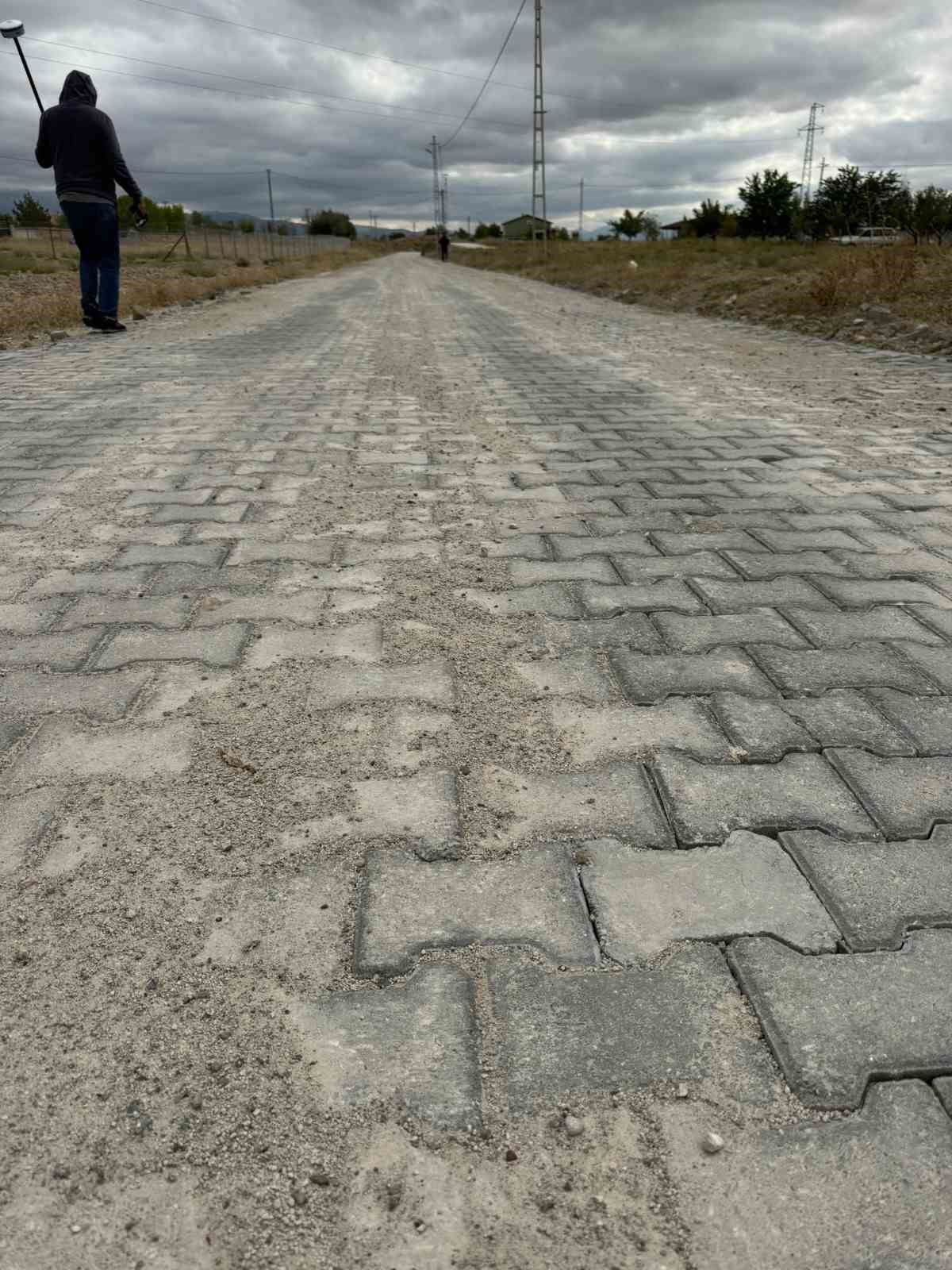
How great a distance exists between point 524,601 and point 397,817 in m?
1.26

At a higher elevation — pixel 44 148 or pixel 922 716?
pixel 44 148

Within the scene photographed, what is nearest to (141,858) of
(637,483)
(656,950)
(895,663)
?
(656,950)

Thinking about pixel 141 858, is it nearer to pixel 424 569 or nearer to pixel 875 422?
pixel 424 569

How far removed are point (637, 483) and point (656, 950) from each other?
3.25 metres

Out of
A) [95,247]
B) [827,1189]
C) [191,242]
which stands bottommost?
[827,1189]

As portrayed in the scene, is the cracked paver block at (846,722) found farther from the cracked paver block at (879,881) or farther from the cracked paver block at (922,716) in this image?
the cracked paver block at (879,881)

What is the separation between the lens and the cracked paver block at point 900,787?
1881mm

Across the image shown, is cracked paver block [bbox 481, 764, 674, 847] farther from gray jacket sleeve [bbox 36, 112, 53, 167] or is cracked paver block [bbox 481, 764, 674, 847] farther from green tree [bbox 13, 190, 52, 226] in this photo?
green tree [bbox 13, 190, 52, 226]

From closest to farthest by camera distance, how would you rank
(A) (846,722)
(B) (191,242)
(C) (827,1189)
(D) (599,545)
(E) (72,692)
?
(C) (827,1189) < (A) (846,722) < (E) (72,692) < (D) (599,545) < (B) (191,242)

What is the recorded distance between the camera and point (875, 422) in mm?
5965

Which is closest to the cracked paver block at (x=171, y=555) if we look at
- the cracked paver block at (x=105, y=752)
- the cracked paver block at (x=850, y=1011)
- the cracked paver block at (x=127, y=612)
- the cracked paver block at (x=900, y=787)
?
the cracked paver block at (x=127, y=612)

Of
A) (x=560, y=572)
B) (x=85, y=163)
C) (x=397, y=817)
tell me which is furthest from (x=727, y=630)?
(x=85, y=163)

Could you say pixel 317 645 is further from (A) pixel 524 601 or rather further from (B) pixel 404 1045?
(B) pixel 404 1045

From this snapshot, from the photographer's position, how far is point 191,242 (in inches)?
1953
